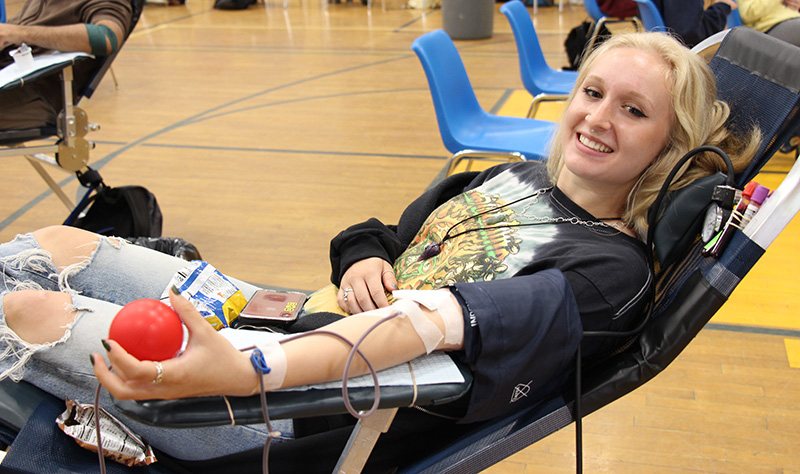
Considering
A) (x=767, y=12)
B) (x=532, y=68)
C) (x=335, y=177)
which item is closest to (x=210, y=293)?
(x=335, y=177)

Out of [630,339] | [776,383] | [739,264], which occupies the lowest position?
[776,383]

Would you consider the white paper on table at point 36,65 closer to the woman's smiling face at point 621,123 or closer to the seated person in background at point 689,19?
the woman's smiling face at point 621,123

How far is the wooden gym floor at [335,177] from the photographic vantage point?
67.7 inches

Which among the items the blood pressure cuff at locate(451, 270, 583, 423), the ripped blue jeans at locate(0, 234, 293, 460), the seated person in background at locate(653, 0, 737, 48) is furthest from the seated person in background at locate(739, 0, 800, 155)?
the ripped blue jeans at locate(0, 234, 293, 460)

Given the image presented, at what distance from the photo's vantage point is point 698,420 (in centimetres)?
175

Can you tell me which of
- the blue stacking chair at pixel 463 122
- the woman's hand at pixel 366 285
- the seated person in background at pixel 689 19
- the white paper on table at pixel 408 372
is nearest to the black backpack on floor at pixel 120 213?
the blue stacking chair at pixel 463 122

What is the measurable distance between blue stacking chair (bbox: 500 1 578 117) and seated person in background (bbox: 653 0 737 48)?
1.94 ft

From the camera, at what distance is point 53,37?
99.5 inches

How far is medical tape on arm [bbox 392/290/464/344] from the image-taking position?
910 millimetres

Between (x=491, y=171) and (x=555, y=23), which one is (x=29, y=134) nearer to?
(x=491, y=171)

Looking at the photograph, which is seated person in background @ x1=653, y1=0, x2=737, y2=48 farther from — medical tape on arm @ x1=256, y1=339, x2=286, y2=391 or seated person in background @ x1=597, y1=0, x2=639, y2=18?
medical tape on arm @ x1=256, y1=339, x2=286, y2=391

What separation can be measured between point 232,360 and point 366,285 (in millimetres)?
521

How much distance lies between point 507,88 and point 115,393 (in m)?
4.57

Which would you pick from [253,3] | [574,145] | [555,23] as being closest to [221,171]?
[574,145]
